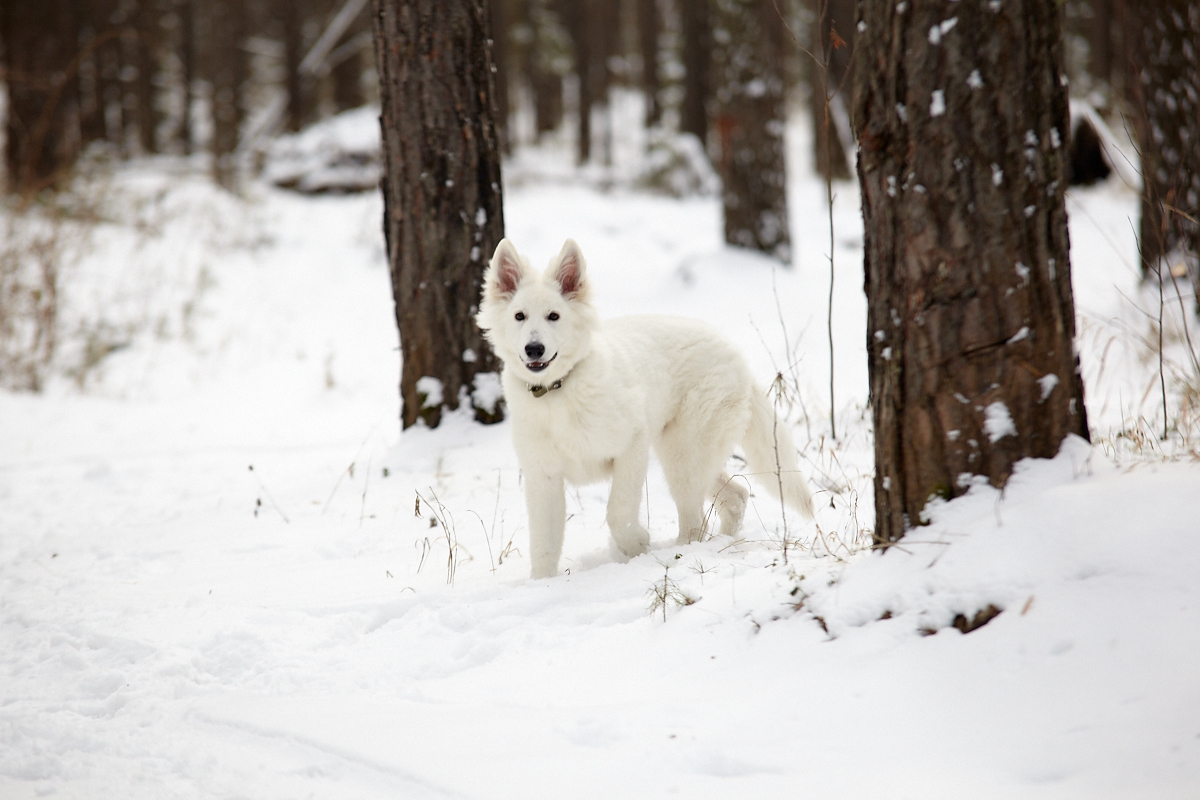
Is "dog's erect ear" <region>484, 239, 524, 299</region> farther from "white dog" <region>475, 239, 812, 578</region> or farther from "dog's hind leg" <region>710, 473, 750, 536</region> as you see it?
"dog's hind leg" <region>710, 473, 750, 536</region>

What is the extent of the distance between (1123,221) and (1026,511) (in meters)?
10.7

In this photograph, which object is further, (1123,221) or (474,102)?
(1123,221)

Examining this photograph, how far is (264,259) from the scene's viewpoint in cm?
1295

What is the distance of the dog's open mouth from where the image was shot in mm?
3713

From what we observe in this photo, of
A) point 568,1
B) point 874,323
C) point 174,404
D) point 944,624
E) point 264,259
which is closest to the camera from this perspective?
point 944,624

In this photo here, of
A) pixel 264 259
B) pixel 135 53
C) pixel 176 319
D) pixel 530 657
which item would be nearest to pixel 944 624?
pixel 530 657

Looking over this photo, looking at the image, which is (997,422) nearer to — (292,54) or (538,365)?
(538,365)

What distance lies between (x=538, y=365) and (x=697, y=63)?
17078mm

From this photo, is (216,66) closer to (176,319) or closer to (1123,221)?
(176,319)

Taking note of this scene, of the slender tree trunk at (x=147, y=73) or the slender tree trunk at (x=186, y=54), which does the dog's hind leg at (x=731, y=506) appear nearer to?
the slender tree trunk at (x=147, y=73)

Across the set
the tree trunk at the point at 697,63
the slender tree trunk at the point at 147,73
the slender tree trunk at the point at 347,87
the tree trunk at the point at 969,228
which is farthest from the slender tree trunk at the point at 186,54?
the tree trunk at the point at 969,228

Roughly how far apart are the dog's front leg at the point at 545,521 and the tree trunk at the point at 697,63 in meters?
17.0

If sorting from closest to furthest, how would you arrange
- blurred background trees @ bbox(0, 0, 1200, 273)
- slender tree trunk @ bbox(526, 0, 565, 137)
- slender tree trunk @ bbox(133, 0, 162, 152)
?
blurred background trees @ bbox(0, 0, 1200, 273) → slender tree trunk @ bbox(133, 0, 162, 152) → slender tree trunk @ bbox(526, 0, 565, 137)

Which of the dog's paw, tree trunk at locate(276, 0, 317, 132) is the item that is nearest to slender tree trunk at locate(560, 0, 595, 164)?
tree trunk at locate(276, 0, 317, 132)
